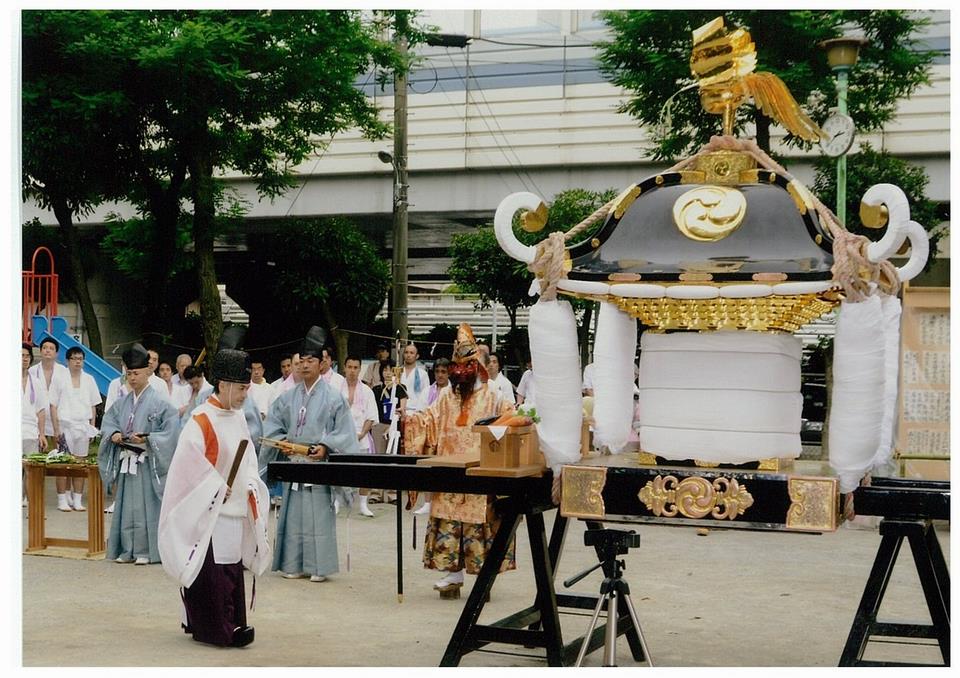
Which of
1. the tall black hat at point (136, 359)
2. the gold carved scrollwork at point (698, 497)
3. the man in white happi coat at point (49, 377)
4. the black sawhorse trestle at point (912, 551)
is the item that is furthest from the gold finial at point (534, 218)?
the man in white happi coat at point (49, 377)

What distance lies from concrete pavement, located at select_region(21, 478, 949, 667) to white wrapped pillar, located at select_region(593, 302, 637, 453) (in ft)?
4.64

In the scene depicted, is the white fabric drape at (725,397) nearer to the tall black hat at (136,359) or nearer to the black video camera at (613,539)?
the black video camera at (613,539)

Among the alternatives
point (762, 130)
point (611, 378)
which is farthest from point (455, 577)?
point (762, 130)

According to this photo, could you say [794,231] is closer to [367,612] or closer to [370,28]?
[367,612]

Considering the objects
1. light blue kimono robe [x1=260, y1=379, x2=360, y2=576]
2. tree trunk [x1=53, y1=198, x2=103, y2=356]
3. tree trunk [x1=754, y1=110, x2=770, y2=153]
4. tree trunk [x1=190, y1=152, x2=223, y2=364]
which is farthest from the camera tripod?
tree trunk [x1=53, y1=198, x2=103, y2=356]

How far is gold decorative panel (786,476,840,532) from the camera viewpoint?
5.25 metres

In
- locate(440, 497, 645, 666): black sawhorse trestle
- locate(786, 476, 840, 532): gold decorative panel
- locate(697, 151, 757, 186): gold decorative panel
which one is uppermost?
locate(697, 151, 757, 186): gold decorative panel

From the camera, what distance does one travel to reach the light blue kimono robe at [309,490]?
9.17 metres

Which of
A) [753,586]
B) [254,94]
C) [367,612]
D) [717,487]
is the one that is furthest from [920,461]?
[254,94]

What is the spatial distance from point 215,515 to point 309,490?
2473 millimetres

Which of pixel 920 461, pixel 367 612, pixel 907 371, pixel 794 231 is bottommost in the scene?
pixel 367 612

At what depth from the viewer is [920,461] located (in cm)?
1112

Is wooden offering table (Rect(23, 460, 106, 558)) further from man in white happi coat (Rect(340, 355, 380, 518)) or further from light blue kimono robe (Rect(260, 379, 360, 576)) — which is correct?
man in white happi coat (Rect(340, 355, 380, 518))

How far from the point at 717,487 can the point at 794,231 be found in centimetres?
117
